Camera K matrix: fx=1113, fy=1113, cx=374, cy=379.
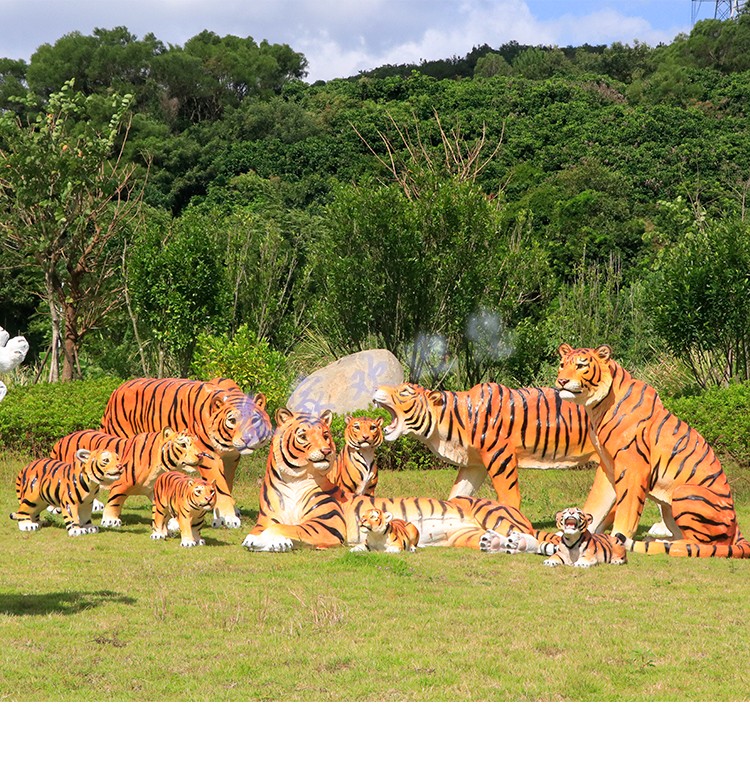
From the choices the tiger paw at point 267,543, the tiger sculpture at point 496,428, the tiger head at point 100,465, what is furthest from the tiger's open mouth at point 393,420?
the tiger head at point 100,465

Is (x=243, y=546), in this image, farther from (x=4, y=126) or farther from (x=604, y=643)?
(x=4, y=126)

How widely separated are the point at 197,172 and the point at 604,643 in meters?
33.0

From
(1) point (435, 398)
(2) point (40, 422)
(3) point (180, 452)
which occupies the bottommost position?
(2) point (40, 422)

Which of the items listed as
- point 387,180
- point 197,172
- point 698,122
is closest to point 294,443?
point 387,180

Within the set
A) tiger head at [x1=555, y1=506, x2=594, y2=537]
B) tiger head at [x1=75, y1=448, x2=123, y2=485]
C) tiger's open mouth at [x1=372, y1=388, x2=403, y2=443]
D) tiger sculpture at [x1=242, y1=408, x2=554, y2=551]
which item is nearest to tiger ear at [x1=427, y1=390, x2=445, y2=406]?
tiger's open mouth at [x1=372, y1=388, x2=403, y2=443]

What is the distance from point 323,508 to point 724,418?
6178 millimetres

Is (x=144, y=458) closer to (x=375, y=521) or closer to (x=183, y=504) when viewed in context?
(x=183, y=504)

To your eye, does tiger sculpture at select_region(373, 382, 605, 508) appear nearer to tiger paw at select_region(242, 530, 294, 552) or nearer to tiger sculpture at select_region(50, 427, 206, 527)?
tiger paw at select_region(242, 530, 294, 552)

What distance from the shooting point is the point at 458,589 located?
7457 millimetres

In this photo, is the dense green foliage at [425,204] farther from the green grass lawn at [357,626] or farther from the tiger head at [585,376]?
the green grass lawn at [357,626]

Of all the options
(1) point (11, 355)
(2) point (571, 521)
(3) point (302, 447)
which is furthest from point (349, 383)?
(1) point (11, 355)

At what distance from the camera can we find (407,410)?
31.8 feet

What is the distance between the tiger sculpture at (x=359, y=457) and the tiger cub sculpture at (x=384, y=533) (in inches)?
30.1

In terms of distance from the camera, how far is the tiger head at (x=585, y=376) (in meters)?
9.10
